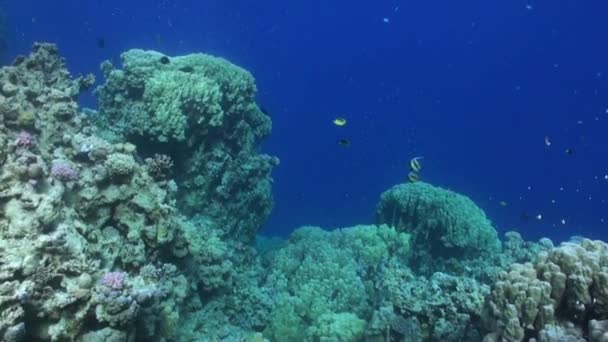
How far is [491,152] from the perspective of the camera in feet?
310

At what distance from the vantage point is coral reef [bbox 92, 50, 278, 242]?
9.92m

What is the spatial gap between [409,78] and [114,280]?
386 feet

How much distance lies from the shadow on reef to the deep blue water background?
56770 millimetres

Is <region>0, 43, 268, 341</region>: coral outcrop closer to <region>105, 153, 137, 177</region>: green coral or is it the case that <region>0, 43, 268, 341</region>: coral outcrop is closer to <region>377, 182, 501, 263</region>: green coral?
<region>105, 153, 137, 177</region>: green coral

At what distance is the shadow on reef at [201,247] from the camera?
16.8ft

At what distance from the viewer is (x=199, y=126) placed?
34.5ft

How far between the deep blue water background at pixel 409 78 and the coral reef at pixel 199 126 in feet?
187

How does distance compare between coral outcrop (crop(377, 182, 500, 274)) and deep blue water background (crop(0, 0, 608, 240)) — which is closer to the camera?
coral outcrop (crop(377, 182, 500, 274))

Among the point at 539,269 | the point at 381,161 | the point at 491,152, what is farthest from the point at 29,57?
the point at 491,152

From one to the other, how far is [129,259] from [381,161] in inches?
3289

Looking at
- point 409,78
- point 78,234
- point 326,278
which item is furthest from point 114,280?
point 409,78

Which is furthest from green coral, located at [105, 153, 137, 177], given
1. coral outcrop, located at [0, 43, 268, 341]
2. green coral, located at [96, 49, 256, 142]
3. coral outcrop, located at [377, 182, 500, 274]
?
coral outcrop, located at [377, 182, 500, 274]

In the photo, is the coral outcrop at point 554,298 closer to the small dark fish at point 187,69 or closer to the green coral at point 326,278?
the green coral at point 326,278

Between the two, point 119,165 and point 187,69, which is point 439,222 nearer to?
point 187,69
